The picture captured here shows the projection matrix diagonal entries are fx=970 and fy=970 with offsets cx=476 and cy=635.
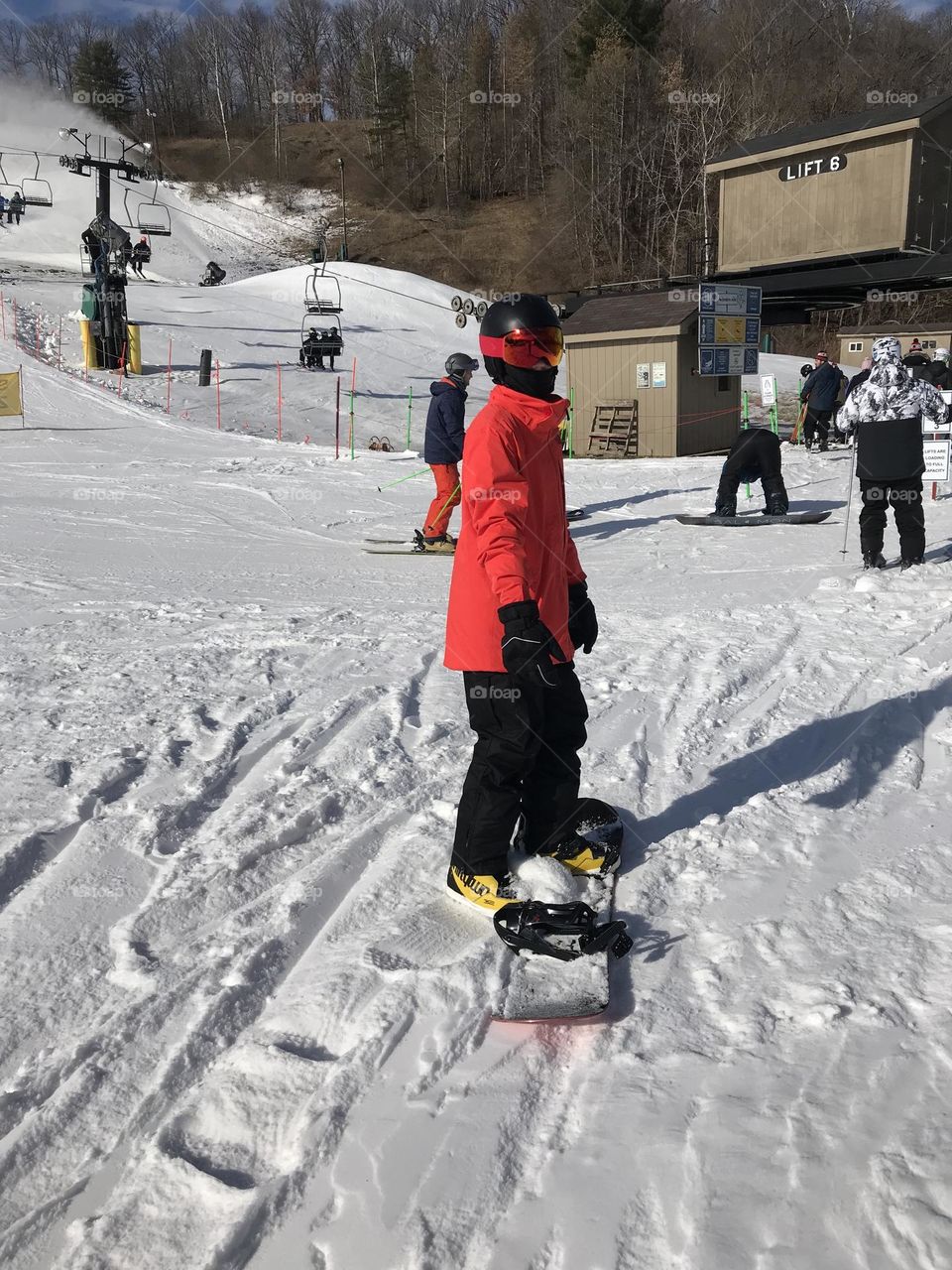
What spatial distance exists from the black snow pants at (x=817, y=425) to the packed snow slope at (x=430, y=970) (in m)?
11.7

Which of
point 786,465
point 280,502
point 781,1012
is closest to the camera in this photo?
point 781,1012

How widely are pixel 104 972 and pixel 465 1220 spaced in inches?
48.7

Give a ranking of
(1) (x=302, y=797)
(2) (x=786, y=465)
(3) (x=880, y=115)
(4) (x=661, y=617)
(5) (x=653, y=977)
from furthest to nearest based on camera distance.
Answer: (3) (x=880, y=115) → (2) (x=786, y=465) → (4) (x=661, y=617) → (1) (x=302, y=797) → (5) (x=653, y=977)

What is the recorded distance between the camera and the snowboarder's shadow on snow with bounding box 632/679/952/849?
350 centimetres

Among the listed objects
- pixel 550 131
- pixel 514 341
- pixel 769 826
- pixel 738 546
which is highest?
pixel 550 131

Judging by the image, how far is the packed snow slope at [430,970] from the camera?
5.81 ft

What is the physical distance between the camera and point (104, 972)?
253 cm

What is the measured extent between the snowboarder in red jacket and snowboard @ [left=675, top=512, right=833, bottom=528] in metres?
7.36

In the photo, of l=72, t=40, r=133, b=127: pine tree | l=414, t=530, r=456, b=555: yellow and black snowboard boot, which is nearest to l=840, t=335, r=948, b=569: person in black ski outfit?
l=414, t=530, r=456, b=555: yellow and black snowboard boot

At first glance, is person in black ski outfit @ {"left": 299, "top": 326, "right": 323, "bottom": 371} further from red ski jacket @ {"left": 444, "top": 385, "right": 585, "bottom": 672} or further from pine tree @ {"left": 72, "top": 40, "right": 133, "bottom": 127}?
pine tree @ {"left": 72, "top": 40, "right": 133, "bottom": 127}

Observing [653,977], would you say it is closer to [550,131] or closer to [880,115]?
[880,115]

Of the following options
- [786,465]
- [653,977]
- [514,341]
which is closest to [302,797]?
[653,977]

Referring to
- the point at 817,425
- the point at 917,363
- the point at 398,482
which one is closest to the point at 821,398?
the point at 817,425

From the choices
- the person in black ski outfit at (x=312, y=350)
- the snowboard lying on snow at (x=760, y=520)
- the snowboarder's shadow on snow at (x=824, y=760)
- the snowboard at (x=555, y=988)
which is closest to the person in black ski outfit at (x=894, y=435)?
the snowboard lying on snow at (x=760, y=520)
